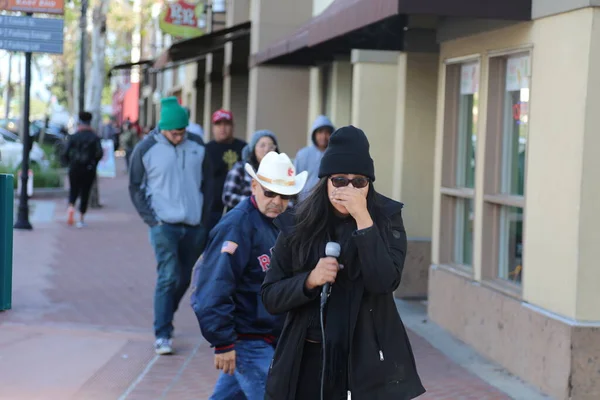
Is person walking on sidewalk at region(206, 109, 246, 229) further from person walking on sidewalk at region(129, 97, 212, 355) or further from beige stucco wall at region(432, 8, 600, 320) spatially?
beige stucco wall at region(432, 8, 600, 320)

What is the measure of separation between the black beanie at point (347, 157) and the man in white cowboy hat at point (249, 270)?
0.97 meters

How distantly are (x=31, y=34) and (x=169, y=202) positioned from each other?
164 inches

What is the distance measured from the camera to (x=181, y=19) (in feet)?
83.6

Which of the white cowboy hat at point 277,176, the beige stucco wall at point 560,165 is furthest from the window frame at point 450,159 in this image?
the white cowboy hat at point 277,176

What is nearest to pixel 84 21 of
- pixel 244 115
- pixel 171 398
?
pixel 244 115

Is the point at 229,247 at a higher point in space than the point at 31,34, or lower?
lower

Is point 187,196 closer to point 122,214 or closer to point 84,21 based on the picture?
point 122,214

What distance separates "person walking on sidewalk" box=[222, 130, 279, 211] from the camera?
875 centimetres

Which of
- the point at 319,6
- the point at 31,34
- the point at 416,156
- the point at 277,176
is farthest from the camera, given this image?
the point at 319,6

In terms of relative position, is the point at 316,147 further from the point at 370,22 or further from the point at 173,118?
the point at 173,118

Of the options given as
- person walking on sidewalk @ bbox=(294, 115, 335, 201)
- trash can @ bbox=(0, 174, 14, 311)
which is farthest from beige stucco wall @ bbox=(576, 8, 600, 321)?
person walking on sidewalk @ bbox=(294, 115, 335, 201)

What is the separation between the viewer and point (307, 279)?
382cm

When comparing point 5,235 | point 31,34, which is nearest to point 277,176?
point 5,235

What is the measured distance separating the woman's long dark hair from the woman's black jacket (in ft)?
0.09
